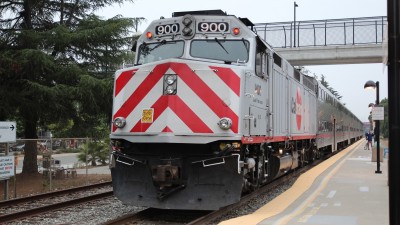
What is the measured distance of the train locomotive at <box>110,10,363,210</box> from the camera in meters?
7.72

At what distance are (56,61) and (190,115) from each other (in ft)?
27.7

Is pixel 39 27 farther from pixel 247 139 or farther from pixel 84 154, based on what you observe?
pixel 247 139

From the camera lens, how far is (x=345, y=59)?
949 inches

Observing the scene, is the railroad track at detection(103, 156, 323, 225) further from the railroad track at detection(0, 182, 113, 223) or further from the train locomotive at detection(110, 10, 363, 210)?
the railroad track at detection(0, 182, 113, 223)

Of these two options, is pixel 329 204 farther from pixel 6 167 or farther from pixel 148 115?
pixel 6 167

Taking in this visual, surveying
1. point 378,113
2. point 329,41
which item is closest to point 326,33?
point 329,41

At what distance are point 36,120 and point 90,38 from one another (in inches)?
135

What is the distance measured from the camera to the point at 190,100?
7855 millimetres

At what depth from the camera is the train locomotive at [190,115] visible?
25.3 ft

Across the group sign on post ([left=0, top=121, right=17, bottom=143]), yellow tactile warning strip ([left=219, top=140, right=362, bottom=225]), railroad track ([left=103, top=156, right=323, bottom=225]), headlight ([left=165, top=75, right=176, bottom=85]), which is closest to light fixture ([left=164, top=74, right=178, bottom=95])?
headlight ([left=165, top=75, right=176, bottom=85])

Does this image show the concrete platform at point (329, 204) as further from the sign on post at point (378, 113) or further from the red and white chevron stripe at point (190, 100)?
the sign on post at point (378, 113)

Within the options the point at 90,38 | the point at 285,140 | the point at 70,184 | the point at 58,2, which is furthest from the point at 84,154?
the point at 285,140

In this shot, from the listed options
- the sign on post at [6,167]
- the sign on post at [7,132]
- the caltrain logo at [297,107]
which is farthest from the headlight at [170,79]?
the caltrain logo at [297,107]

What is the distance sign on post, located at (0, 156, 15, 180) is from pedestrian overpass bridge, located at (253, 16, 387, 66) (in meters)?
15.6
